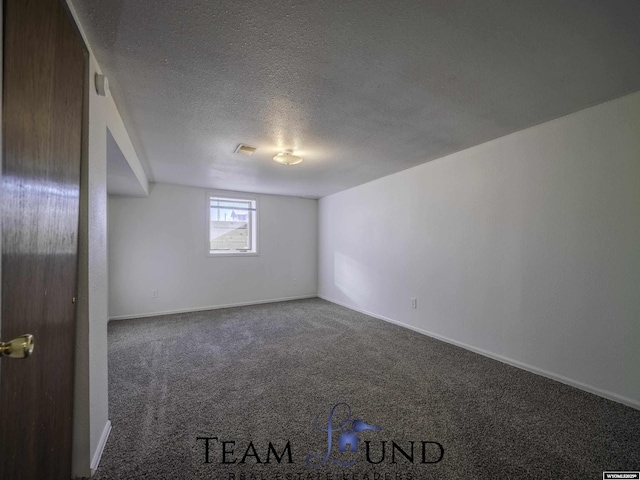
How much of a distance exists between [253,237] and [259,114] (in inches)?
135

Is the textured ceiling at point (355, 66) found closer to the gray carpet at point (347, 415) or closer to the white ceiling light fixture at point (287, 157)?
the white ceiling light fixture at point (287, 157)

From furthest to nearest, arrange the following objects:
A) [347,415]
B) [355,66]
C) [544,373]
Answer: [544,373], [347,415], [355,66]

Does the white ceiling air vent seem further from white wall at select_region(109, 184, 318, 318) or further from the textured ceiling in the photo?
white wall at select_region(109, 184, 318, 318)

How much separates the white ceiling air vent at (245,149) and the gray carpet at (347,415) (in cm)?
218

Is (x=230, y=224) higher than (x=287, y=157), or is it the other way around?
(x=287, y=157)

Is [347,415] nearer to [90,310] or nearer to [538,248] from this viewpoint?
[90,310]

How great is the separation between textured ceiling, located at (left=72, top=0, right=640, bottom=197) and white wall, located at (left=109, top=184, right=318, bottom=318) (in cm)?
200

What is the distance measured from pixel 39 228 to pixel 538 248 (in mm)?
3224

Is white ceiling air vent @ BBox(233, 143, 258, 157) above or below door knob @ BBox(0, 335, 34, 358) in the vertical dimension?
above

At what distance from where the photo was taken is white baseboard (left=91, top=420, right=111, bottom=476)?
1.38 m

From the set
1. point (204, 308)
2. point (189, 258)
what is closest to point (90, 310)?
point (189, 258)

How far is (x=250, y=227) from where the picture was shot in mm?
5348

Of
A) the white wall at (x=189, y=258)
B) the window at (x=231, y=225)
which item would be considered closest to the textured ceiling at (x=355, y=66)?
the white wall at (x=189, y=258)

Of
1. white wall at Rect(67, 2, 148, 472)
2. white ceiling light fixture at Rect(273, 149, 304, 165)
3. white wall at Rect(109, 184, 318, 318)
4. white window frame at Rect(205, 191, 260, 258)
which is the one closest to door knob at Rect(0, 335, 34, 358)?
white wall at Rect(67, 2, 148, 472)
